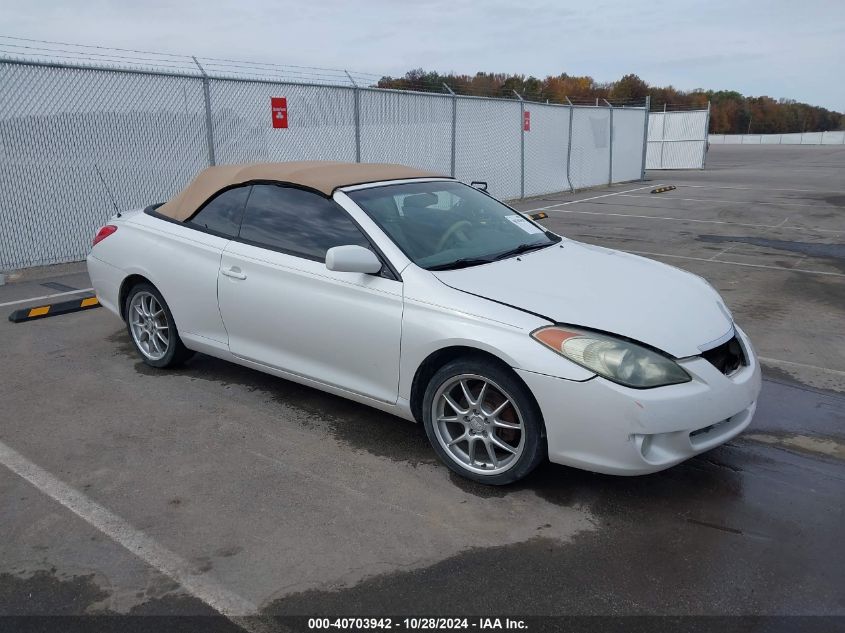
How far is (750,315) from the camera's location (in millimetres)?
7027

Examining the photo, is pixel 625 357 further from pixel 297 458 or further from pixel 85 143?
pixel 85 143

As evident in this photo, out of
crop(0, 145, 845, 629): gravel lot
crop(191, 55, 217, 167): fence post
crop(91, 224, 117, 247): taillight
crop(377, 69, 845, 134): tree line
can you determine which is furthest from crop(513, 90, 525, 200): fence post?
crop(377, 69, 845, 134): tree line

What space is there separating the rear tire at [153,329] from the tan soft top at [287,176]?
61 cm

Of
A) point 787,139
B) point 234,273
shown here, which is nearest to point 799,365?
point 234,273

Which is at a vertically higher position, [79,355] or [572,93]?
[572,93]

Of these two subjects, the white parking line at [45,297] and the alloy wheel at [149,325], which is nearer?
the alloy wheel at [149,325]

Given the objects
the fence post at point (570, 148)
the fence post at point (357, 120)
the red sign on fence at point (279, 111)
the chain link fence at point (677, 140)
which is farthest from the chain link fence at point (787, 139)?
the red sign on fence at point (279, 111)

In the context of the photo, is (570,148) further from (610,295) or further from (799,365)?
(610,295)

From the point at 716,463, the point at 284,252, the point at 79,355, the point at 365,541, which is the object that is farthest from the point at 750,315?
the point at 79,355

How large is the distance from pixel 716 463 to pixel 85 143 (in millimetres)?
8936

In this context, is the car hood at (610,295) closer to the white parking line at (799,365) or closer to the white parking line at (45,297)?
the white parking line at (799,365)

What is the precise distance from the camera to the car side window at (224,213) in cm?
477

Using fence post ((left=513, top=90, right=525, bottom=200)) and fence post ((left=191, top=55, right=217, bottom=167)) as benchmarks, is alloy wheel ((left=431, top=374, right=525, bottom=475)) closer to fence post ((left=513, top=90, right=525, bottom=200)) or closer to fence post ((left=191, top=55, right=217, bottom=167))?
fence post ((left=191, top=55, right=217, bottom=167))

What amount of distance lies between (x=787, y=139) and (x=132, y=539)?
94251 mm
